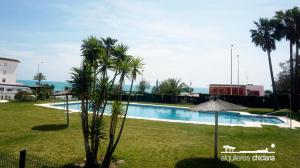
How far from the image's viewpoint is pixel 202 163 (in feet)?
33.9

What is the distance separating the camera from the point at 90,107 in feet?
32.8

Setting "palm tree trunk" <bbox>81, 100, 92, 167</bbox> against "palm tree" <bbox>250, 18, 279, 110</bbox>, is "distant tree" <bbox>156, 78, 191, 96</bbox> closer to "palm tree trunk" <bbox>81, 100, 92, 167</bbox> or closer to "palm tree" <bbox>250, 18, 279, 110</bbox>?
"palm tree" <bbox>250, 18, 279, 110</bbox>

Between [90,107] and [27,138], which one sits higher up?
[90,107]

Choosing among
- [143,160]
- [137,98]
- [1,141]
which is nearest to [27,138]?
[1,141]

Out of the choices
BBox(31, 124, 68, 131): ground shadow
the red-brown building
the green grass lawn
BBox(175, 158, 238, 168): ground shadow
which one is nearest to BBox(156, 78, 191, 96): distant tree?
the red-brown building

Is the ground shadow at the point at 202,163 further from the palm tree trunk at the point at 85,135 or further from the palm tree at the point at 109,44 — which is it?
the palm tree at the point at 109,44

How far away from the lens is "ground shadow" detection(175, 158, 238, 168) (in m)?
10.0

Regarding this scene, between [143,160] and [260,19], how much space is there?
33.1 metres

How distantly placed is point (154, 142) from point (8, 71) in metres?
59.3

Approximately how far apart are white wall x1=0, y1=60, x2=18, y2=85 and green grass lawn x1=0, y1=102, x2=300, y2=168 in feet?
Answer: 153

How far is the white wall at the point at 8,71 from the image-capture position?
60.0m

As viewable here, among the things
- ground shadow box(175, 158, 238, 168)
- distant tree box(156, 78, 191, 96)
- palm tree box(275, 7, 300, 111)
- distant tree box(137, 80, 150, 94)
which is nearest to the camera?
ground shadow box(175, 158, 238, 168)

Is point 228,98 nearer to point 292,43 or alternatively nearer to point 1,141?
point 292,43

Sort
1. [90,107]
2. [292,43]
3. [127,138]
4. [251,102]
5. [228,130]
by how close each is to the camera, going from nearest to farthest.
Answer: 1. [90,107]
2. [127,138]
3. [228,130]
4. [292,43]
5. [251,102]
